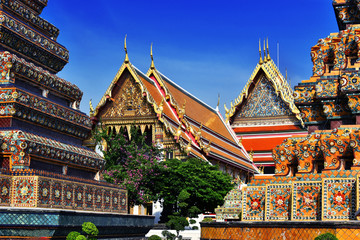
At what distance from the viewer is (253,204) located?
31.7ft

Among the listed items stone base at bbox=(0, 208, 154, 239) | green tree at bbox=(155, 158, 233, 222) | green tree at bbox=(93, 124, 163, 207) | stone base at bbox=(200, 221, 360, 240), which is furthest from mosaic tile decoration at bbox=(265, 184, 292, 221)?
green tree at bbox=(93, 124, 163, 207)

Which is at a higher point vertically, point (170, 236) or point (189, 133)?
point (189, 133)

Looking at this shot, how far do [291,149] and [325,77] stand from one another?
1.23 metres

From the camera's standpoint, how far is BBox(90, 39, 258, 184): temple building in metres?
23.1

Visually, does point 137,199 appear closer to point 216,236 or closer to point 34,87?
point 34,87

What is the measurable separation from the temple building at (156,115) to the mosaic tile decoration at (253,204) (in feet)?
42.3

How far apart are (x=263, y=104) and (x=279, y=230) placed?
22.8 metres

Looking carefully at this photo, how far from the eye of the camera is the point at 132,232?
1370 cm

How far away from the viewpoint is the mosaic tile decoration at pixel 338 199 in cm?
845

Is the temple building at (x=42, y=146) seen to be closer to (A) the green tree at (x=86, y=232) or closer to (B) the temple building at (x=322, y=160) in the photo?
(A) the green tree at (x=86, y=232)

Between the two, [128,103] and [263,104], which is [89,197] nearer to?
[128,103]

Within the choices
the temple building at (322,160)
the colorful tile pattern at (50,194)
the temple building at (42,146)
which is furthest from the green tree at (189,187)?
the temple building at (322,160)

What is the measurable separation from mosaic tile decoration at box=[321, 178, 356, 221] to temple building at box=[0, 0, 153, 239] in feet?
13.6

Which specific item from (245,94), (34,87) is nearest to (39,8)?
(34,87)
